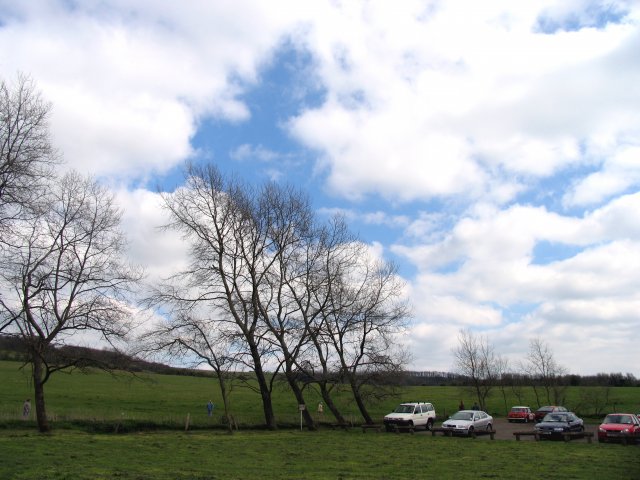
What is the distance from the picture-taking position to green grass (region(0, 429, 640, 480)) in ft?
48.6

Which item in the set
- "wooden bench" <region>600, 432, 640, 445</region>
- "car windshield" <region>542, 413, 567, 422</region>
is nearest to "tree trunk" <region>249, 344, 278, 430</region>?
"car windshield" <region>542, 413, 567, 422</region>

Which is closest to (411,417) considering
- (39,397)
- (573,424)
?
(573,424)

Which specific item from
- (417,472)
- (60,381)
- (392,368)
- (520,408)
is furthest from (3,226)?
(60,381)

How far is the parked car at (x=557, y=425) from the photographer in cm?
3014

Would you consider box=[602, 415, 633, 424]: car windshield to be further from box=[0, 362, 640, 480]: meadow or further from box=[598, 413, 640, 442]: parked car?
box=[0, 362, 640, 480]: meadow

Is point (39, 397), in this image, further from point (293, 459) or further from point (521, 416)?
point (521, 416)

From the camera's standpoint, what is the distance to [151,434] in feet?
99.3

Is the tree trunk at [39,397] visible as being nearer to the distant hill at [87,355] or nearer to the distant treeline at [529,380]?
the distant hill at [87,355]

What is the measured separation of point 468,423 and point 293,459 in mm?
17310

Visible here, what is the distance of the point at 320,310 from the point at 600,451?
18.7 meters

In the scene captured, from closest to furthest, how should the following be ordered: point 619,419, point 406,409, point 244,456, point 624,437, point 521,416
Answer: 1. point 244,456
2. point 624,437
3. point 619,419
4. point 406,409
5. point 521,416

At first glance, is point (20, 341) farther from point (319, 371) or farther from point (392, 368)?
point (392, 368)

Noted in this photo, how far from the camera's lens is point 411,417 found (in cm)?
3569

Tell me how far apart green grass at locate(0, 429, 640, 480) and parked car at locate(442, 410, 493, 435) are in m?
5.81
